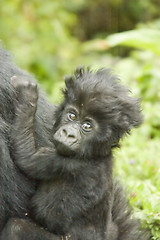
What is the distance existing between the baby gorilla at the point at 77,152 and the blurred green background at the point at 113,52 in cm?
40

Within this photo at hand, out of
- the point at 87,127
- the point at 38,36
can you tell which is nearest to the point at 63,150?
the point at 87,127

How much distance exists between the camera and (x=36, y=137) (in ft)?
14.3

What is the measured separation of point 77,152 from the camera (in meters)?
3.83

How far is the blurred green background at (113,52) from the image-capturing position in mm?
6086

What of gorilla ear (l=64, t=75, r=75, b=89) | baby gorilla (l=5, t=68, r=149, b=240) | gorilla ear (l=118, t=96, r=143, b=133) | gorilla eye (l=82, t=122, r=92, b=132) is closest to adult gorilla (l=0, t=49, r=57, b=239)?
baby gorilla (l=5, t=68, r=149, b=240)

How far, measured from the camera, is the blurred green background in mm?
6086

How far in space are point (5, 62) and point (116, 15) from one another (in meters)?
9.83

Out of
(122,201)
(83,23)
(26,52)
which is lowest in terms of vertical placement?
(122,201)

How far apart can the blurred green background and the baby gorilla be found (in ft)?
1.30

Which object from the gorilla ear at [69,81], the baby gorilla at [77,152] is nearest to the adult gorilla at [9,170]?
the baby gorilla at [77,152]

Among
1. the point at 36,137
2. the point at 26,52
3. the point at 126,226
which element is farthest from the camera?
the point at 26,52

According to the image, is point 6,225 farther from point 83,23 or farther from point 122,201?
point 83,23

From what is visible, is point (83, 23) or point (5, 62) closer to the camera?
point (5, 62)

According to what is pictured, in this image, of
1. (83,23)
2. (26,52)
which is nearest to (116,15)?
(83,23)
